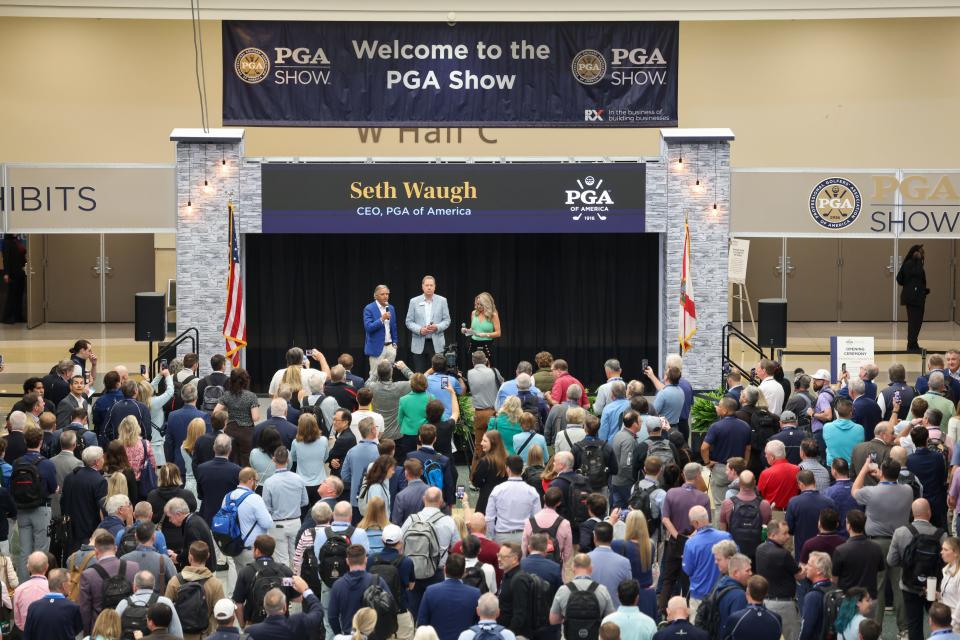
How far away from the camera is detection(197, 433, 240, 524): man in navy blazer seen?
11.7m

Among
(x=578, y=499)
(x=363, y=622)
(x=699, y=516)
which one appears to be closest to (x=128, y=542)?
(x=363, y=622)

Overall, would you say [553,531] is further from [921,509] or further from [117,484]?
Answer: [117,484]

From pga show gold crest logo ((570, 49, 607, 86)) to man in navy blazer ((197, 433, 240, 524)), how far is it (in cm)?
1011

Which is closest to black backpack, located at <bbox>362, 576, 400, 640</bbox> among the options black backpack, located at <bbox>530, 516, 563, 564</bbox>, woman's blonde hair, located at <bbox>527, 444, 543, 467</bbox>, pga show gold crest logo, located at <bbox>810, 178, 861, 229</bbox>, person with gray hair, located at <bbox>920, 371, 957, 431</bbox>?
black backpack, located at <bbox>530, 516, 563, 564</bbox>

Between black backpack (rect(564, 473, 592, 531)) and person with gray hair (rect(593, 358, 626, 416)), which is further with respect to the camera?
person with gray hair (rect(593, 358, 626, 416))

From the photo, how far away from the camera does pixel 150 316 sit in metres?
18.3

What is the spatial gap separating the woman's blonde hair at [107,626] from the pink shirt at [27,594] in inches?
39.1

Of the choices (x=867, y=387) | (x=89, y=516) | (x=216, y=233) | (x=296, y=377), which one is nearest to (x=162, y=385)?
(x=296, y=377)

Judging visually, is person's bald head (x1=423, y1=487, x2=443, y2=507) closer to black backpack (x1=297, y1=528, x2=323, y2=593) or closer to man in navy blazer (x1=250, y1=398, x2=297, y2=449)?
black backpack (x1=297, y1=528, x2=323, y2=593)

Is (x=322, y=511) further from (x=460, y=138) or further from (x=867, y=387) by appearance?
(x=460, y=138)

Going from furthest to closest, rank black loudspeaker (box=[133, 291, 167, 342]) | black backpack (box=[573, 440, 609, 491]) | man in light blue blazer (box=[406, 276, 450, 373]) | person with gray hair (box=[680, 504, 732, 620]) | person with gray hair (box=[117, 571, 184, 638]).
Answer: black loudspeaker (box=[133, 291, 167, 342]) < man in light blue blazer (box=[406, 276, 450, 373]) < black backpack (box=[573, 440, 609, 491]) < person with gray hair (box=[680, 504, 732, 620]) < person with gray hair (box=[117, 571, 184, 638])

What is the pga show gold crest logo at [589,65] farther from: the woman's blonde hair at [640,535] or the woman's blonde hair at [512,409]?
the woman's blonde hair at [640,535]

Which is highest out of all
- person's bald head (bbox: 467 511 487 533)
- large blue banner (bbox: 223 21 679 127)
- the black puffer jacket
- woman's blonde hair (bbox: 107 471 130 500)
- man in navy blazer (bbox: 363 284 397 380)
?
large blue banner (bbox: 223 21 679 127)

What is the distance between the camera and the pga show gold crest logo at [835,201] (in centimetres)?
1938
